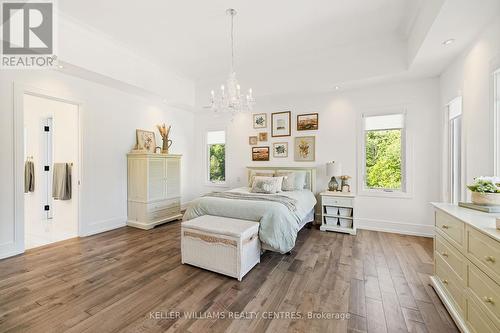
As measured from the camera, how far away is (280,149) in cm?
504

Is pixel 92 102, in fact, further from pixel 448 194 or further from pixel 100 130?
pixel 448 194

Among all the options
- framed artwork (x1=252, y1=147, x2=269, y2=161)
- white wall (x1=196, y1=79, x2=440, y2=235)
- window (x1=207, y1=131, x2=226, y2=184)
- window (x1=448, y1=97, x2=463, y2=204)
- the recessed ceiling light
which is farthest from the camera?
window (x1=207, y1=131, x2=226, y2=184)

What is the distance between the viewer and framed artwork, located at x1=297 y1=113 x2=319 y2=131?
4.68 metres

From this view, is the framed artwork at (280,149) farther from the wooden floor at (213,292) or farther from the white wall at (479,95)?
the white wall at (479,95)

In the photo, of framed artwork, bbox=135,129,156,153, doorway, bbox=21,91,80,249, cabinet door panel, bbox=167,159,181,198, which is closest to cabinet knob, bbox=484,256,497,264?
cabinet door panel, bbox=167,159,181,198

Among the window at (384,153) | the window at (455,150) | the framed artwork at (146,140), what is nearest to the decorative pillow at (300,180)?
the window at (384,153)

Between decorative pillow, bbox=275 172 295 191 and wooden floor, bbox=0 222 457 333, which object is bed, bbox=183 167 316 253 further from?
decorative pillow, bbox=275 172 295 191

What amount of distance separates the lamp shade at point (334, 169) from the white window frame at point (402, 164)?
43 centimetres

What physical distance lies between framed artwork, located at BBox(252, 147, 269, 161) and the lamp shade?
1.48 meters

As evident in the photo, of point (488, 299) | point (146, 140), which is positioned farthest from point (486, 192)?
point (146, 140)

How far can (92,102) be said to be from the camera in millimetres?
3918

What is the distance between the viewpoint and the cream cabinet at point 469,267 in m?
1.31

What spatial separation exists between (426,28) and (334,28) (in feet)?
4.09

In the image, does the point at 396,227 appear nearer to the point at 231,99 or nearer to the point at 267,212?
the point at 267,212
